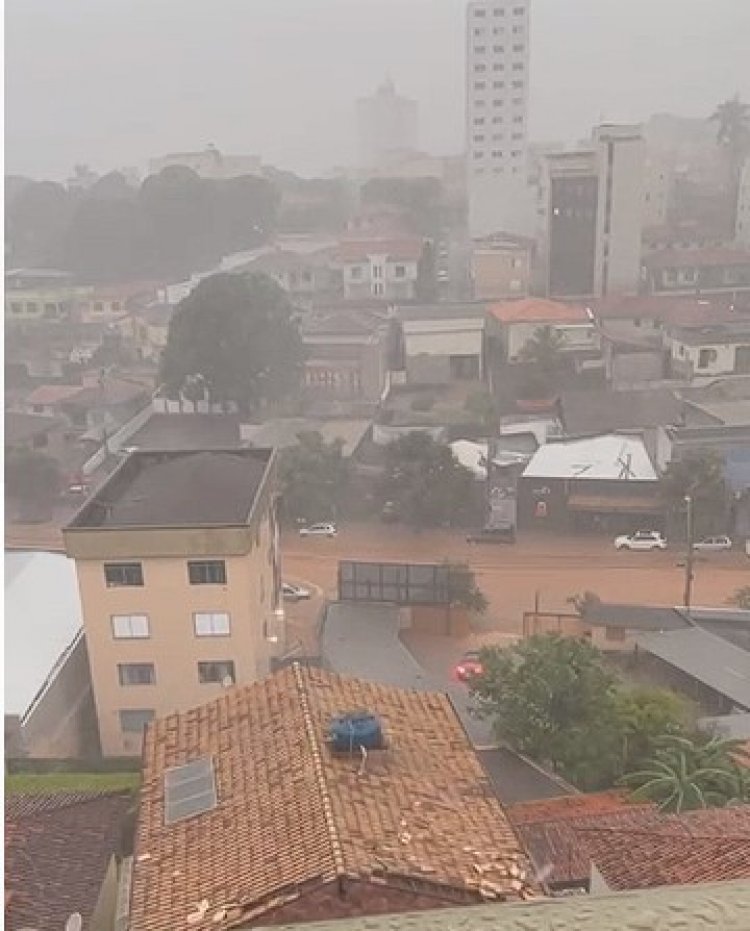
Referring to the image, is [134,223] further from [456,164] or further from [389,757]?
[389,757]

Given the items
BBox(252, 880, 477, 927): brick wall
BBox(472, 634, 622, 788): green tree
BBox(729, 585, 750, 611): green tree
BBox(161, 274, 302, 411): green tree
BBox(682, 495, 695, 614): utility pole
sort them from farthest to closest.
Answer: BBox(161, 274, 302, 411): green tree < BBox(682, 495, 695, 614): utility pole < BBox(729, 585, 750, 611): green tree < BBox(472, 634, 622, 788): green tree < BBox(252, 880, 477, 927): brick wall

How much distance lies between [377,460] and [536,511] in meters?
0.67

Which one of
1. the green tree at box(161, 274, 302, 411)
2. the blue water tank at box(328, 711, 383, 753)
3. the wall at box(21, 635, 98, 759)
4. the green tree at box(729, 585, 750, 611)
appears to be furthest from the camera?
the green tree at box(161, 274, 302, 411)

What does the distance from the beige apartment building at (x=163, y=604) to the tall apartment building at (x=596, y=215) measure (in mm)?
4259

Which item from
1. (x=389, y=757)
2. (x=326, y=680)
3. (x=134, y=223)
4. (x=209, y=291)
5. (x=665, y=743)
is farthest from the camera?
(x=134, y=223)

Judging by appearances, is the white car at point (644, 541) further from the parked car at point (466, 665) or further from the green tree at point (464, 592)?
the parked car at point (466, 665)

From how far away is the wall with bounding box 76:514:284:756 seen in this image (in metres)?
2.38

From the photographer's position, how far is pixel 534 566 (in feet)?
12.6

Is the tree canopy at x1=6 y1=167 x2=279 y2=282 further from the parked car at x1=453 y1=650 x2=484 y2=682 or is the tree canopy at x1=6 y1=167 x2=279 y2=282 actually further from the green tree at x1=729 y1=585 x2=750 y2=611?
the green tree at x1=729 y1=585 x2=750 y2=611

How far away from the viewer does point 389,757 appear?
1.42 metres

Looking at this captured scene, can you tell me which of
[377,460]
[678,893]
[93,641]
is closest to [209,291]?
[377,460]

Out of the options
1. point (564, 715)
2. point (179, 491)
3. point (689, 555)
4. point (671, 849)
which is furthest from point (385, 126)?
point (671, 849)

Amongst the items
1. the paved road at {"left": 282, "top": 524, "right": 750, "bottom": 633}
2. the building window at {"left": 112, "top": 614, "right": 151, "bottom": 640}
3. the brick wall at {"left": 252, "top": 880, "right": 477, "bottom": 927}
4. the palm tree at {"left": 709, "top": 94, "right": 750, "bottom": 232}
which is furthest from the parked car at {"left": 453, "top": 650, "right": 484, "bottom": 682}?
the palm tree at {"left": 709, "top": 94, "right": 750, "bottom": 232}

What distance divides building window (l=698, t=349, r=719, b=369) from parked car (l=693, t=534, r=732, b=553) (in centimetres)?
157
